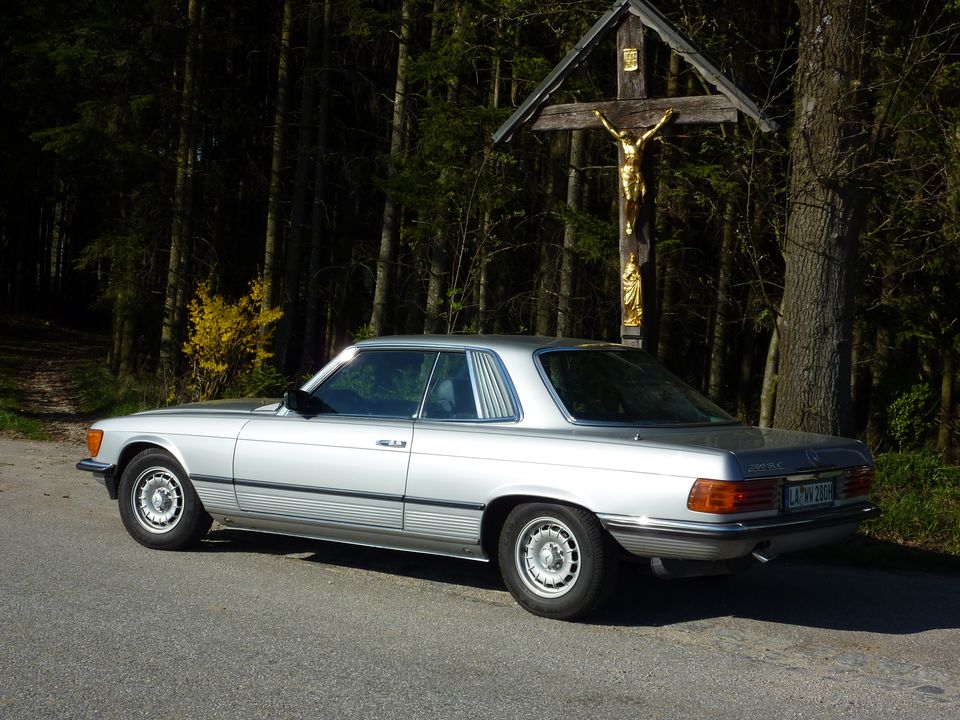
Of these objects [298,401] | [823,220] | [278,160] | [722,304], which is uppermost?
[278,160]

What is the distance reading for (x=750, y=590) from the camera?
6.86 metres

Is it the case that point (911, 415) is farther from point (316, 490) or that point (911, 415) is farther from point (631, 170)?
point (316, 490)

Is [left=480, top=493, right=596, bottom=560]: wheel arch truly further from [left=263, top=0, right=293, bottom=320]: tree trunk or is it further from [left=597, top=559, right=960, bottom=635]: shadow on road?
[left=263, top=0, right=293, bottom=320]: tree trunk

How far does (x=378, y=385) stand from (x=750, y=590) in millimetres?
2678

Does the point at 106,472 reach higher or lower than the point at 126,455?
lower

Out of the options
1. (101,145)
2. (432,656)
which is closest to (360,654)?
(432,656)

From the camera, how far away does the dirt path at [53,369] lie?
53.4 feet

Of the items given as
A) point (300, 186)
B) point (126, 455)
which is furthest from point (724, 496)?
point (300, 186)

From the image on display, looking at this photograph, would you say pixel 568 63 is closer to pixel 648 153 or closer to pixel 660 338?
pixel 648 153

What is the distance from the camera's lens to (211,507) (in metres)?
7.32

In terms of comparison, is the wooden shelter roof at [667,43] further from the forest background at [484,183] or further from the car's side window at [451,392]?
the car's side window at [451,392]

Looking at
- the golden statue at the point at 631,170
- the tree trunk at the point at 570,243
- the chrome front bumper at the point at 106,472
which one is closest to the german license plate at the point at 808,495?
the golden statue at the point at 631,170

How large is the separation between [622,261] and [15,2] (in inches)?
951

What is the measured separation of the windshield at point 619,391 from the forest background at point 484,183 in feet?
10.2
